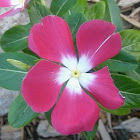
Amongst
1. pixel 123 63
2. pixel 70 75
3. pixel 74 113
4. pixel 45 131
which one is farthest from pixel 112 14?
pixel 45 131

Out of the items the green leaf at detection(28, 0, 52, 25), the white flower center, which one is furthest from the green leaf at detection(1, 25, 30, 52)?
the white flower center

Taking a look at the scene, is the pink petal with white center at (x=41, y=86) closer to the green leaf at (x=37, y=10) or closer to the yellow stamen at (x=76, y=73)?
the yellow stamen at (x=76, y=73)

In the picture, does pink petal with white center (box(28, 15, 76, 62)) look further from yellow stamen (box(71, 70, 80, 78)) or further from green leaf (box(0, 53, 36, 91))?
green leaf (box(0, 53, 36, 91))

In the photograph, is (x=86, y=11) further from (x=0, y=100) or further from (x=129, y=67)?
(x=0, y=100)

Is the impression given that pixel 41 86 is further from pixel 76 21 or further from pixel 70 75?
pixel 76 21

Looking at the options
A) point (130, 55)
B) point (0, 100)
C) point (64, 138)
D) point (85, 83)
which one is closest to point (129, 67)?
point (130, 55)
